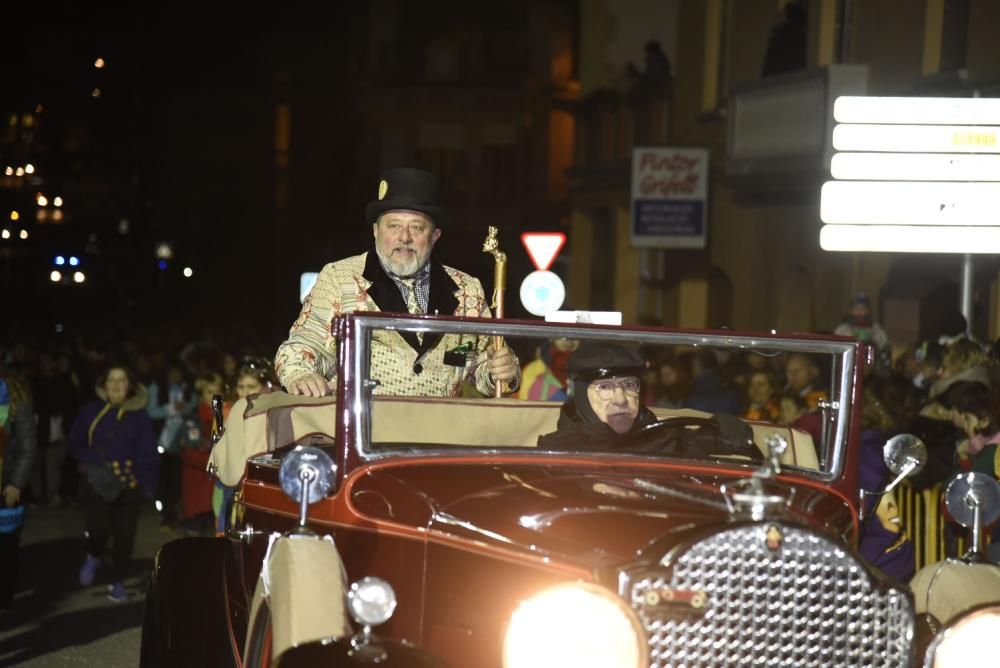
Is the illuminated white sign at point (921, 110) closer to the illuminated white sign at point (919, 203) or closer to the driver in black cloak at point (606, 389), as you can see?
the illuminated white sign at point (919, 203)

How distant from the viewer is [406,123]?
52125 mm

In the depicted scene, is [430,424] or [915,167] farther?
[915,167]

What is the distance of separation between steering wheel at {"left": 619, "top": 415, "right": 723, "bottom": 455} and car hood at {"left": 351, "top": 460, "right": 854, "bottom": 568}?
386 mm

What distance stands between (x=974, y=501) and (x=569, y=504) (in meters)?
1.25

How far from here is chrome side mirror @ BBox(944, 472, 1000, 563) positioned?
4871 mm

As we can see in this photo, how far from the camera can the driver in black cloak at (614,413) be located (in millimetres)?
5309

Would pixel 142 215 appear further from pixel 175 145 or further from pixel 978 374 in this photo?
pixel 978 374

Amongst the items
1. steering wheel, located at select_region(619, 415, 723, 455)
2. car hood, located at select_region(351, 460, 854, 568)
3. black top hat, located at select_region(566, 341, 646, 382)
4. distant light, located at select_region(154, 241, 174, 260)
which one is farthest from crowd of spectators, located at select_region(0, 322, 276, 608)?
distant light, located at select_region(154, 241, 174, 260)

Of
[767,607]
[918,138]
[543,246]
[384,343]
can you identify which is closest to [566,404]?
[384,343]

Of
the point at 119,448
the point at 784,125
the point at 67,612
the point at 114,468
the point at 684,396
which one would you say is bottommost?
the point at 67,612

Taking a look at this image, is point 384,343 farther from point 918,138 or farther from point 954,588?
point 918,138

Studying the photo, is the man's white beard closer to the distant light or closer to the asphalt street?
the asphalt street

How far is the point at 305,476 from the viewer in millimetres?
4422

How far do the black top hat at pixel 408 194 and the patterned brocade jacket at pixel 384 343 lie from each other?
187mm
